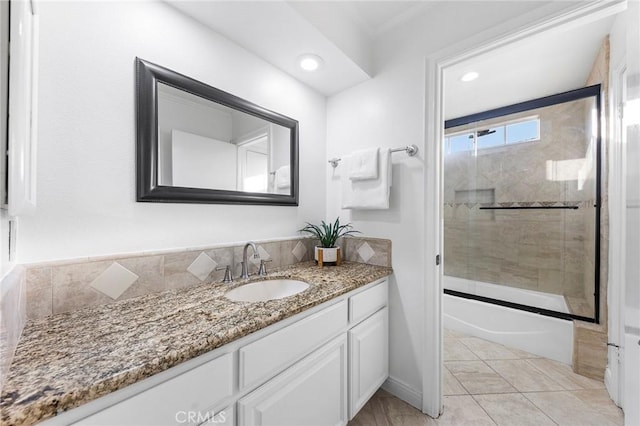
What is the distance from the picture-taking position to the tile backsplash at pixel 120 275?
82 cm

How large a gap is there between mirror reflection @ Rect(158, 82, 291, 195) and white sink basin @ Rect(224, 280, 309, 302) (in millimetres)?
534

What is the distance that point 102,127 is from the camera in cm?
96

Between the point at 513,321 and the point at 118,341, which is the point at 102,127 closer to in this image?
the point at 118,341

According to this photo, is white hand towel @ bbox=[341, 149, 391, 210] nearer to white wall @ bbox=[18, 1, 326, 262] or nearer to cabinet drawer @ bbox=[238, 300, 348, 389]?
cabinet drawer @ bbox=[238, 300, 348, 389]

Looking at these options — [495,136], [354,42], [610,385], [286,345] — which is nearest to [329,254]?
[286,345]

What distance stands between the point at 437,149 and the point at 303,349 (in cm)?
124

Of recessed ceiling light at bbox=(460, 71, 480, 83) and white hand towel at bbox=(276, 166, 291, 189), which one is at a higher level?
recessed ceiling light at bbox=(460, 71, 480, 83)

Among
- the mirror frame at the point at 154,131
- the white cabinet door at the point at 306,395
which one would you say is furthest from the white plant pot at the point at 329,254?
the mirror frame at the point at 154,131

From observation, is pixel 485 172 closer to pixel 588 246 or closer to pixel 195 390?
pixel 588 246

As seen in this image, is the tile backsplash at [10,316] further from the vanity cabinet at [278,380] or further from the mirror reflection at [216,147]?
the mirror reflection at [216,147]

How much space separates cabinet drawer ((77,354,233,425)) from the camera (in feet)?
1.77

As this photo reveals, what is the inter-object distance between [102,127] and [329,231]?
1277 mm

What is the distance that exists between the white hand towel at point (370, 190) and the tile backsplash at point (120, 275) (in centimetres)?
61

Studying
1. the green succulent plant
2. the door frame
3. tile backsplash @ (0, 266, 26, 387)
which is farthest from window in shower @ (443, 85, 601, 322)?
tile backsplash @ (0, 266, 26, 387)
